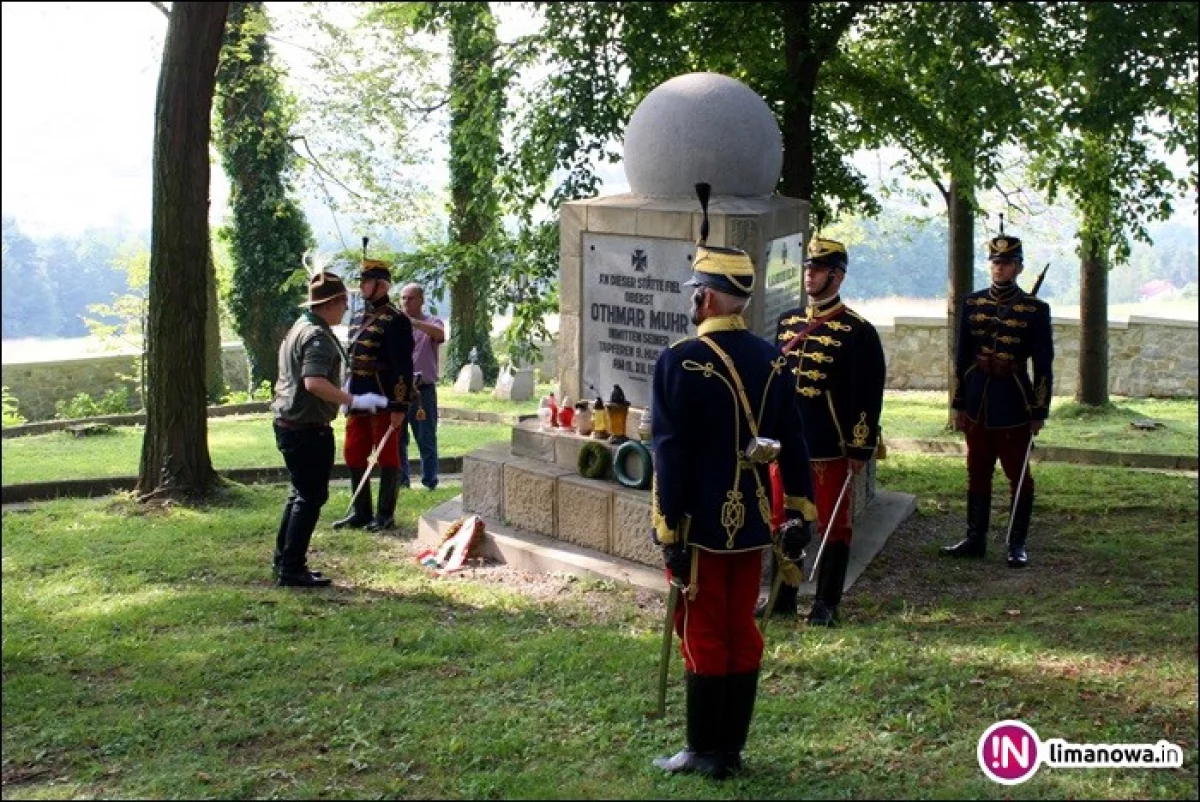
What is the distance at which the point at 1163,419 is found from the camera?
669 inches

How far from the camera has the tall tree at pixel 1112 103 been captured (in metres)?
9.12

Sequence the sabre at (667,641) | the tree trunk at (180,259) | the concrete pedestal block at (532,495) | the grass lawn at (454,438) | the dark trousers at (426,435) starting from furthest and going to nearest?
the grass lawn at (454,438) < the dark trousers at (426,435) < the tree trunk at (180,259) < the concrete pedestal block at (532,495) < the sabre at (667,641)

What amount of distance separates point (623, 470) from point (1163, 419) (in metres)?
10.6

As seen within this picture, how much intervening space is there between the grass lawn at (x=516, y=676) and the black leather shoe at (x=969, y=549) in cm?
16

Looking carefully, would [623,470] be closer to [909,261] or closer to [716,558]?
[716,558]

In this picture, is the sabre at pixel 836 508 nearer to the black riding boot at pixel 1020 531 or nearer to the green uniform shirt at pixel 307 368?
the black riding boot at pixel 1020 531

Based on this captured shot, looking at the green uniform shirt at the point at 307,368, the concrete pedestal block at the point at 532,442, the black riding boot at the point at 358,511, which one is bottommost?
the black riding boot at the point at 358,511

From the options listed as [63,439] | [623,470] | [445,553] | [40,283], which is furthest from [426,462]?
[40,283]

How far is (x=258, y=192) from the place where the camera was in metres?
25.0

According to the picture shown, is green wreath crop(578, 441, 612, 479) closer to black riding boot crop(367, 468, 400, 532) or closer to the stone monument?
the stone monument

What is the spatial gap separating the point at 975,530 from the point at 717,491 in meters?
4.25

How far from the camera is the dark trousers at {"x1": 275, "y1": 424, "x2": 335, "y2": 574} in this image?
27.2ft

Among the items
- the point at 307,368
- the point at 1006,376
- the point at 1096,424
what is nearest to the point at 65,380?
the point at 1096,424

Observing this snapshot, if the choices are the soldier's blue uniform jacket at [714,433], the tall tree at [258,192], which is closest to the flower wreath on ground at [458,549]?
the soldier's blue uniform jacket at [714,433]
